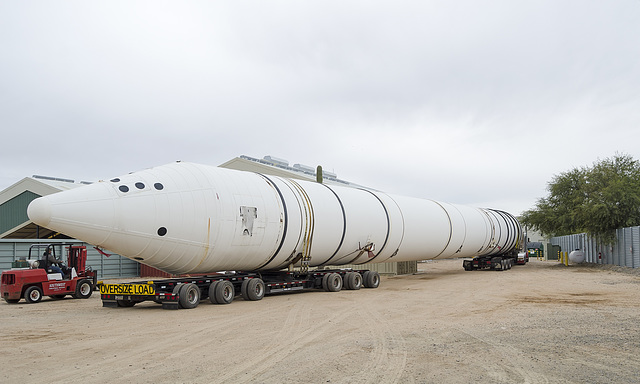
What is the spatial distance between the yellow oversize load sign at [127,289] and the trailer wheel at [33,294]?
13.1 feet

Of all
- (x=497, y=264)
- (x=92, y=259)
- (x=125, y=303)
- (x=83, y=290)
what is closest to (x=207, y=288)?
(x=125, y=303)

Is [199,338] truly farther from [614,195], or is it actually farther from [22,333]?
[614,195]

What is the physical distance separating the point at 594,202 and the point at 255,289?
24.2 m

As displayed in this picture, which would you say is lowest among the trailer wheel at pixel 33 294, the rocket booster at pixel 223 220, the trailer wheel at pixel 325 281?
the trailer wheel at pixel 33 294

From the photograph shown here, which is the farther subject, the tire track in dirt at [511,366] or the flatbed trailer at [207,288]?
the flatbed trailer at [207,288]

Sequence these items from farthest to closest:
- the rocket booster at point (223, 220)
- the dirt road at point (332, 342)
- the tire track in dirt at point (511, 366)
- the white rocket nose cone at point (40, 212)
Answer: the rocket booster at point (223, 220) < the white rocket nose cone at point (40, 212) < the dirt road at point (332, 342) < the tire track in dirt at point (511, 366)

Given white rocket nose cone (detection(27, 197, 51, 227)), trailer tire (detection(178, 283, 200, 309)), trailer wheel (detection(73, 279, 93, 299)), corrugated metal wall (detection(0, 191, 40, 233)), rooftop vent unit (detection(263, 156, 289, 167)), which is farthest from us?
rooftop vent unit (detection(263, 156, 289, 167))

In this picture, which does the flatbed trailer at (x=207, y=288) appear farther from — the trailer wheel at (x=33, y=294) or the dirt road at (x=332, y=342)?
the trailer wheel at (x=33, y=294)

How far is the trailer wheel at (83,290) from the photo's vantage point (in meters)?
17.0

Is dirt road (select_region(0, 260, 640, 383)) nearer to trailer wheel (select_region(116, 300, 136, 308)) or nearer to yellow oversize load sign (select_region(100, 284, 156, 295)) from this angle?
trailer wheel (select_region(116, 300, 136, 308))

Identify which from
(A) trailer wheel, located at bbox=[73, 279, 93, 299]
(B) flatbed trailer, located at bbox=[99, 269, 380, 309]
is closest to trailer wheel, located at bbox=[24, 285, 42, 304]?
(A) trailer wheel, located at bbox=[73, 279, 93, 299]

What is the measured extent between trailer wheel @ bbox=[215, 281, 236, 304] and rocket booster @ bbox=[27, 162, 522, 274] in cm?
47

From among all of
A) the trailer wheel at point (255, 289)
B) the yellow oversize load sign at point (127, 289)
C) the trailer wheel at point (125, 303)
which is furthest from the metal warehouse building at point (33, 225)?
the trailer wheel at point (255, 289)

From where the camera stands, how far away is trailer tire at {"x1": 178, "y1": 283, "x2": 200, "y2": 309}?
41.0 ft
